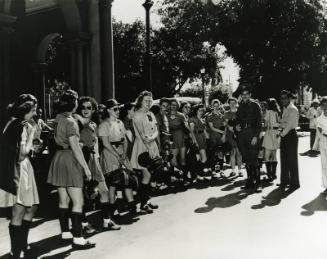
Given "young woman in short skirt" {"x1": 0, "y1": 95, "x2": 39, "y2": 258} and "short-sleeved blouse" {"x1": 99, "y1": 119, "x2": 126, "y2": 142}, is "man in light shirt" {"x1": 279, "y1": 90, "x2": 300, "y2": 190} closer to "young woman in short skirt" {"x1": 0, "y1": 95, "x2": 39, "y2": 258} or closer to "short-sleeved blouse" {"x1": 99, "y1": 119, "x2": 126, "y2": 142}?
"short-sleeved blouse" {"x1": 99, "y1": 119, "x2": 126, "y2": 142}

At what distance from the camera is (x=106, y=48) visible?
13.8m

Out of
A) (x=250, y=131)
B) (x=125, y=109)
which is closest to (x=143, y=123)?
(x=125, y=109)

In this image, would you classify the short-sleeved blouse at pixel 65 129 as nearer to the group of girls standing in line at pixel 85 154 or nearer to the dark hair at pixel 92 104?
the group of girls standing in line at pixel 85 154

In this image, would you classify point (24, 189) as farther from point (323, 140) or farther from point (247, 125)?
point (323, 140)

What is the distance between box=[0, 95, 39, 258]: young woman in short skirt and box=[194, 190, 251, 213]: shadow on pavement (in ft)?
10.1

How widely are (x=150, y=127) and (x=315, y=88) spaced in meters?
37.4

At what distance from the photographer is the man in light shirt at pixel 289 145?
9219mm

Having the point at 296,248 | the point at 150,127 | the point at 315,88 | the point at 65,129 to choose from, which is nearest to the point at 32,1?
the point at 150,127

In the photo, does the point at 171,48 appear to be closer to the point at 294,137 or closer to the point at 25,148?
the point at 294,137

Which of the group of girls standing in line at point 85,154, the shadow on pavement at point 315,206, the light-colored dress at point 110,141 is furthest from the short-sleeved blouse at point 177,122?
the light-colored dress at point 110,141

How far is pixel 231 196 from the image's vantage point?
8484mm

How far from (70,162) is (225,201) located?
3.53m

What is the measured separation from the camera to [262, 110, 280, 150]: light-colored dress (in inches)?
408

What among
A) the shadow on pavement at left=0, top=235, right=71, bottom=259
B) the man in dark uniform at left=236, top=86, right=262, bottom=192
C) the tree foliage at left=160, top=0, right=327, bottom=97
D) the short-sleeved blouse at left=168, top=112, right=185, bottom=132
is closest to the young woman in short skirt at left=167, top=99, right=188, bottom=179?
the short-sleeved blouse at left=168, top=112, right=185, bottom=132
